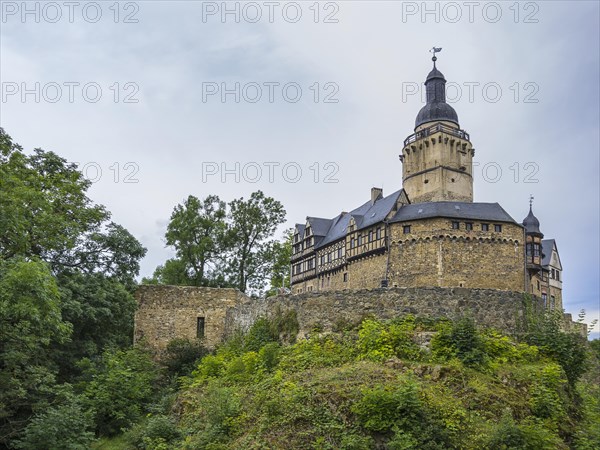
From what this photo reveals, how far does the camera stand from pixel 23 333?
18781mm

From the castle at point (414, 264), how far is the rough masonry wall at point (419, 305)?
35 millimetres

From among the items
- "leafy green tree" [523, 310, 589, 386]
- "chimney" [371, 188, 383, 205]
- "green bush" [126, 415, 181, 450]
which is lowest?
"green bush" [126, 415, 181, 450]

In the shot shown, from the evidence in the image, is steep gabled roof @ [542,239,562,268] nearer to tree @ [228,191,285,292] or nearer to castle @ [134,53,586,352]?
castle @ [134,53,586,352]

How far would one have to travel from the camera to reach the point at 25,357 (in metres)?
19.2

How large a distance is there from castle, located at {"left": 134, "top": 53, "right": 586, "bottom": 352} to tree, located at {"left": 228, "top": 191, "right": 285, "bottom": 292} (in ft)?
15.7

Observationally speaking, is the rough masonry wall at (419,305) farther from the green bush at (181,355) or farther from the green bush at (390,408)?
the green bush at (181,355)

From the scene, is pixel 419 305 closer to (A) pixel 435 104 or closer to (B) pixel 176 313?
(B) pixel 176 313

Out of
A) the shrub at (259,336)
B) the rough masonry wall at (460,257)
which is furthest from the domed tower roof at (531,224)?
the shrub at (259,336)

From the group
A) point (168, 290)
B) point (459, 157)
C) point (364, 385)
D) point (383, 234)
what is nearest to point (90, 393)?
point (168, 290)

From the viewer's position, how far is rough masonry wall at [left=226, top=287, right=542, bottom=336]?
19.3m

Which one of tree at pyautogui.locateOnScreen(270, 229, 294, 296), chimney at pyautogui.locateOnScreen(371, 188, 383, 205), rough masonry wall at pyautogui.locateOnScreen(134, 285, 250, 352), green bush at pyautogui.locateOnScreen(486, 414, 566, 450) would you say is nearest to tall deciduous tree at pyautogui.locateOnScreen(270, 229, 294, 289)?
tree at pyautogui.locateOnScreen(270, 229, 294, 296)

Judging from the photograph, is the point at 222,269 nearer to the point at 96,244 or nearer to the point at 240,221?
the point at 240,221

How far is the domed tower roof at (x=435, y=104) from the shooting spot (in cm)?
4474

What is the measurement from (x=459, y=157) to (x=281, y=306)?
1004 inches
